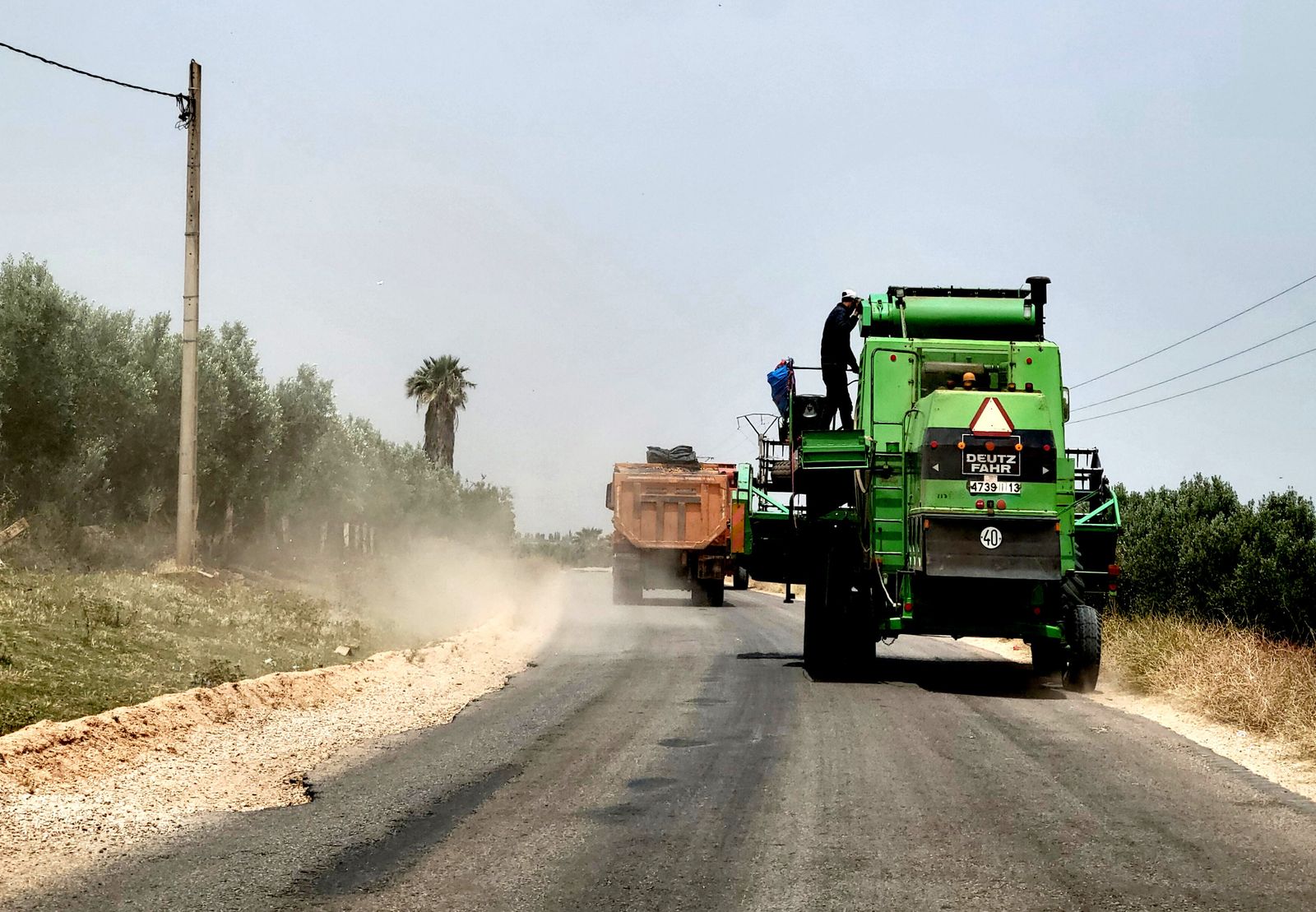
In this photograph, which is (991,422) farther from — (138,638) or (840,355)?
(138,638)

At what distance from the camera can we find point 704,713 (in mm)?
11148

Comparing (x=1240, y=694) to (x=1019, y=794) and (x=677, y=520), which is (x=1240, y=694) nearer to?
(x=1019, y=794)

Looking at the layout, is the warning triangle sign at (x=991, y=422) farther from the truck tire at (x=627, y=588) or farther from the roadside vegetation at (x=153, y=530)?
the truck tire at (x=627, y=588)

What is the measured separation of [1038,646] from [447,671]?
687 cm

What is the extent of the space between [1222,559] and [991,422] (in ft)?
37.1

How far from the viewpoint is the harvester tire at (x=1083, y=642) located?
42.5 feet

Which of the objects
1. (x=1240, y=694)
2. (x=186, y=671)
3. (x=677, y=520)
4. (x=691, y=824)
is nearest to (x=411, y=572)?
(x=677, y=520)

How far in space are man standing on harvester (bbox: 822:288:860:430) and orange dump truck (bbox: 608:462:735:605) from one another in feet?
52.3

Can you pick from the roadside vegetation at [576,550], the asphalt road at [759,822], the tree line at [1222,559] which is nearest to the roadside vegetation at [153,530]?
the asphalt road at [759,822]

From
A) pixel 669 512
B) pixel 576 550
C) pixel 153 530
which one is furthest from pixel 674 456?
pixel 576 550

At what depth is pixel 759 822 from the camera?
22.6ft

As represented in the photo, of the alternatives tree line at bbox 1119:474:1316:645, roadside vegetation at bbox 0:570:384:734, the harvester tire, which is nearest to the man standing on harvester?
the harvester tire

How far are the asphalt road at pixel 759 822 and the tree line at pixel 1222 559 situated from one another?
10699 mm

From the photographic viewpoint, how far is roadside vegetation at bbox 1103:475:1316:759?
1241 cm
